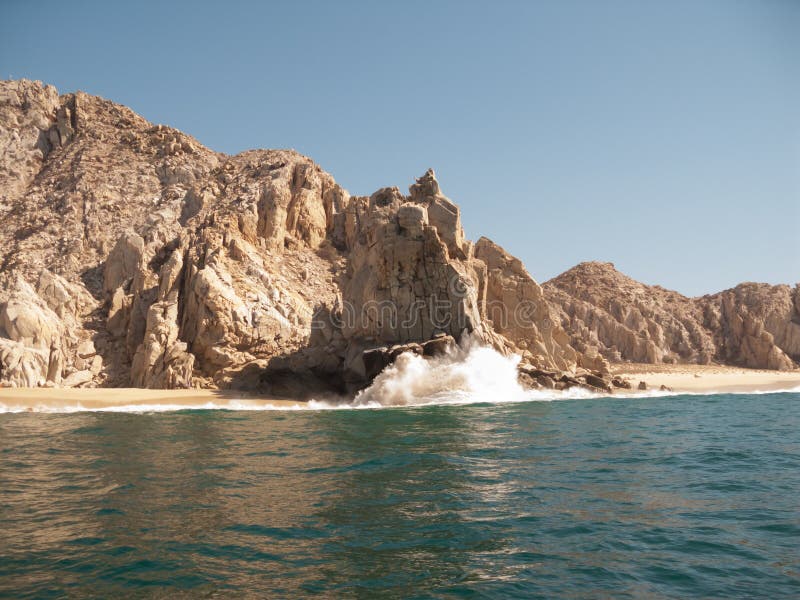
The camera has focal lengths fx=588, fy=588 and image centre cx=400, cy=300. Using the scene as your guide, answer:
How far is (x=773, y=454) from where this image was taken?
1536cm

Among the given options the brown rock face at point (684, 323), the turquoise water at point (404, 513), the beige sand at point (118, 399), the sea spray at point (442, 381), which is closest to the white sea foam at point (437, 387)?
the sea spray at point (442, 381)

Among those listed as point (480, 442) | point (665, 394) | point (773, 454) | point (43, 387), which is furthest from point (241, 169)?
point (773, 454)

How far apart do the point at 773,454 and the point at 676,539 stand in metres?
8.66

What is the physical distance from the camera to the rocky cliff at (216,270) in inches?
1367

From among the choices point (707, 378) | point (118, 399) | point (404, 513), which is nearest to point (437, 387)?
point (118, 399)

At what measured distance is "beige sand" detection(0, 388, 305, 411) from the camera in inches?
1129

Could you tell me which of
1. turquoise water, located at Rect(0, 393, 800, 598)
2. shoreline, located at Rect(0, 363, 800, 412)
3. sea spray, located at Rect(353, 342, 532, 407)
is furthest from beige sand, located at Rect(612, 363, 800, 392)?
turquoise water, located at Rect(0, 393, 800, 598)

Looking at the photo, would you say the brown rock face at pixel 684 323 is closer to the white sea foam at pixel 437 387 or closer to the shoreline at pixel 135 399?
the shoreline at pixel 135 399

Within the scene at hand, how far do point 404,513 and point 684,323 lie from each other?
254 ft

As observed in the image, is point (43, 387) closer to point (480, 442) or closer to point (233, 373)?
point (233, 373)

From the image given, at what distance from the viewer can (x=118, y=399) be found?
3011cm

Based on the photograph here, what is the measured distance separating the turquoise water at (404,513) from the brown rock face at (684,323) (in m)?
49.9

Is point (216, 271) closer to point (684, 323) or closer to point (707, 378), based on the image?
point (707, 378)

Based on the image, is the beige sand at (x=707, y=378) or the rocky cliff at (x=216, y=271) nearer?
the rocky cliff at (x=216, y=271)
